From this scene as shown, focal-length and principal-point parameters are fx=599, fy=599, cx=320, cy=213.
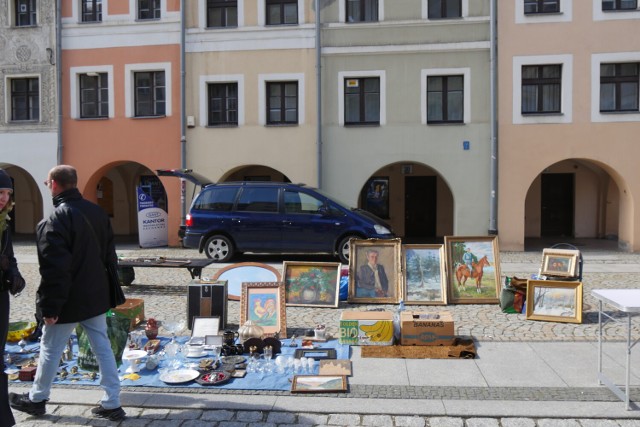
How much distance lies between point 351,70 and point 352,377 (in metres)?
12.2

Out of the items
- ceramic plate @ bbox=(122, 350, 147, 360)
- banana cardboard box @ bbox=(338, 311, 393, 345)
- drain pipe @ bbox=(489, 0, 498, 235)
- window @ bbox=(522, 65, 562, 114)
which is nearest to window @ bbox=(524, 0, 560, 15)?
drain pipe @ bbox=(489, 0, 498, 235)

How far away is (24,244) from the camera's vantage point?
18.6 m

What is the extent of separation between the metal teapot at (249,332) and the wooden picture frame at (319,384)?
1111 mm

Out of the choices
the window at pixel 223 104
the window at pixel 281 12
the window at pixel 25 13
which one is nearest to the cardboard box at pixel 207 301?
the window at pixel 223 104

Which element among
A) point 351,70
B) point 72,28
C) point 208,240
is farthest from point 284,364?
point 72,28

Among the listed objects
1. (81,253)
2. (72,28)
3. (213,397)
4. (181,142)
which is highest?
(72,28)

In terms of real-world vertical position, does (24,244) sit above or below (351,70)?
below

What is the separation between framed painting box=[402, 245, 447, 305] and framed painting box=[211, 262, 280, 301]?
1952 millimetres

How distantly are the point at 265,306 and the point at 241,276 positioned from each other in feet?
5.25

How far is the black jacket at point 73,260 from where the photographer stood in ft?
14.4

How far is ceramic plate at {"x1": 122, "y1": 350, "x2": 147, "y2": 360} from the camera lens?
604cm

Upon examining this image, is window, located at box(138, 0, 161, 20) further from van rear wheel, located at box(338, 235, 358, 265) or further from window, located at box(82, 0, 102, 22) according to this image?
van rear wheel, located at box(338, 235, 358, 265)

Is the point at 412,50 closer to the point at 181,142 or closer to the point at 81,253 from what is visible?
the point at 181,142

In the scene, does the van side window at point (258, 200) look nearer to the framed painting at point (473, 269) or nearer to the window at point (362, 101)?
the window at point (362, 101)
